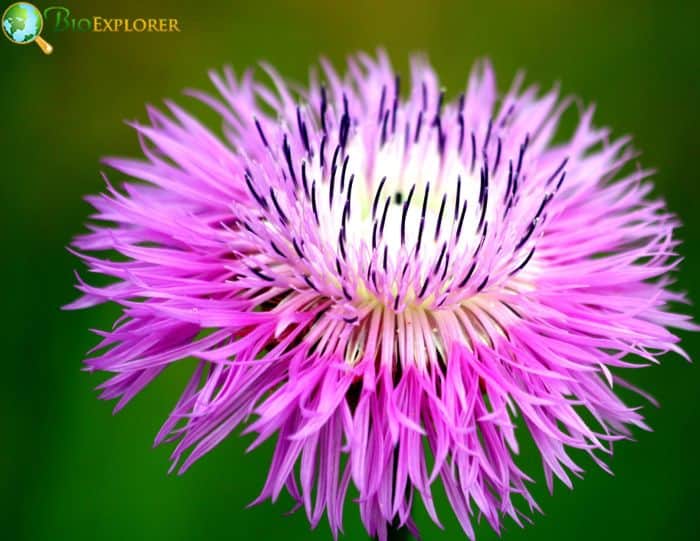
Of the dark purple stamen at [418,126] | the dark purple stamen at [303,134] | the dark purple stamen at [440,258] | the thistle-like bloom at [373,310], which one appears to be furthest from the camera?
the dark purple stamen at [418,126]

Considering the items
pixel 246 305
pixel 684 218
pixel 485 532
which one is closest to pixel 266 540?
pixel 485 532

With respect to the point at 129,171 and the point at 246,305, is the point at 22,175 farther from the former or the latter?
the point at 246,305

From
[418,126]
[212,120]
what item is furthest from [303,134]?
[212,120]

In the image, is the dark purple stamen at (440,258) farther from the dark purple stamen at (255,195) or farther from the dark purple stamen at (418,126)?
the dark purple stamen at (418,126)

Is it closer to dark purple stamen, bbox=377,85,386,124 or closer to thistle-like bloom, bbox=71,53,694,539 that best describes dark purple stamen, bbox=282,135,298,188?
thistle-like bloom, bbox=71,53,694,539

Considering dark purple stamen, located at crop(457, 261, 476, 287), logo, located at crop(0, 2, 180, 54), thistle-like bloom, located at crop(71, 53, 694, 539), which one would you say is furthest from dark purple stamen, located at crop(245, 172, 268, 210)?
logo, located at crop(0, 2, 180, 54)

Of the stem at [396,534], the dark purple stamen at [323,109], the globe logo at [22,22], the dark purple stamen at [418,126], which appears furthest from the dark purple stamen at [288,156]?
the globe logo at [22,22]
